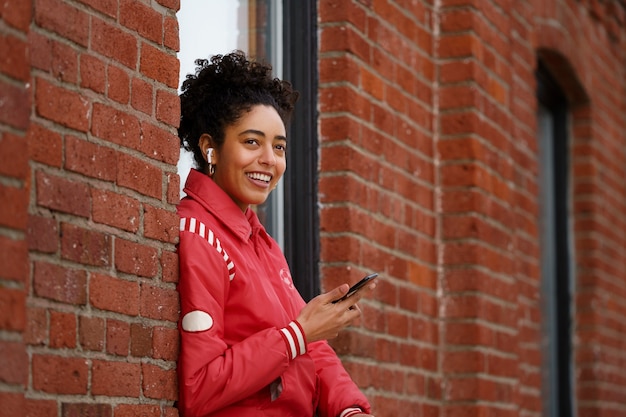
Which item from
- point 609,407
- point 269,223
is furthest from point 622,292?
point 269,223

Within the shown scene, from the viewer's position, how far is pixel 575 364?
8031 mm

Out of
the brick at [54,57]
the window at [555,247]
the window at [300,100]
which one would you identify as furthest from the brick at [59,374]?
the window at [555,247]

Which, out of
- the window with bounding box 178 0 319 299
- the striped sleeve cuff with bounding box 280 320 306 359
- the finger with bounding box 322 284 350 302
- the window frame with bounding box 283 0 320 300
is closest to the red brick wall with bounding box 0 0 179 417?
the striped sleeve cuff with bounding box 280 320 306 359

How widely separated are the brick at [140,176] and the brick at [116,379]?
0.46m

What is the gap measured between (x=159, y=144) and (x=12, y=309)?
925 mm

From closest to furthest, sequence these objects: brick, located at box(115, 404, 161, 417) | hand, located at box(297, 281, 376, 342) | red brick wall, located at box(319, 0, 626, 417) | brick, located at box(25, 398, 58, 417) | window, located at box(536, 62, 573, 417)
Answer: brick, located at box(25, 398, 58, 417)
brick, located at box(115, 404, 161, 417)
hand, located at box(297, 281, 376, 342)
red brick wall, located at box(319, 0, 626, 417)
window, located at box(536, 62, 573, 417)

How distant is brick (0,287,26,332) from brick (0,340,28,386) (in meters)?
0.04

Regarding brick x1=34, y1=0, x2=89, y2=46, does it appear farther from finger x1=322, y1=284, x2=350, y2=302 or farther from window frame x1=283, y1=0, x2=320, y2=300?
window frame x1=283, y1=0, x2=320, y2=300

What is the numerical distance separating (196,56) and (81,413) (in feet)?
5.18

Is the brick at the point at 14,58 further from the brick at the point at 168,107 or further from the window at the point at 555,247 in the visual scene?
the window at the point at 555,247

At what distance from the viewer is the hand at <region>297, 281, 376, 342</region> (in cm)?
372

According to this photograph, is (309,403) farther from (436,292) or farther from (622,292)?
(622,292)

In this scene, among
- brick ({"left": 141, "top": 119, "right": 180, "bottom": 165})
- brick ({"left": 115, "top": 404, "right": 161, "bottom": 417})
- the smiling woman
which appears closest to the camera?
brick ({"left": 115, "top": 404, "right": 161, "bottom": 417})

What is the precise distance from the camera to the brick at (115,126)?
337 cm
